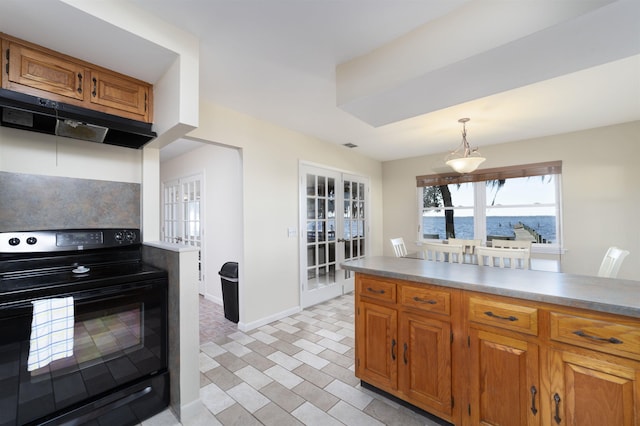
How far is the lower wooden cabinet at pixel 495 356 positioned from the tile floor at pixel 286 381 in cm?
21

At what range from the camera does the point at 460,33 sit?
1589 mm

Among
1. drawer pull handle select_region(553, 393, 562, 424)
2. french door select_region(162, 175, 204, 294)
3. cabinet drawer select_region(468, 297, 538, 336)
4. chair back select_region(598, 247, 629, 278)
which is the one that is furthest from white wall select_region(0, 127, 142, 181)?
chair back select_region(598, 247, 629, 278)

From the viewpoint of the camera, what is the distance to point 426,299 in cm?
168

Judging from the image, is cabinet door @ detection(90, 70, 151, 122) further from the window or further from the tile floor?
the window

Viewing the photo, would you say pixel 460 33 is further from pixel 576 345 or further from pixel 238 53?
pixel 576 345

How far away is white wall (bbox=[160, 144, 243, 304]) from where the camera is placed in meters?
3.93

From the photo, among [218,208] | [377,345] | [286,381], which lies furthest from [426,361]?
[218,208]

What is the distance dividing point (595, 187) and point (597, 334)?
3643mm

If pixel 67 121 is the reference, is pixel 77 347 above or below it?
below

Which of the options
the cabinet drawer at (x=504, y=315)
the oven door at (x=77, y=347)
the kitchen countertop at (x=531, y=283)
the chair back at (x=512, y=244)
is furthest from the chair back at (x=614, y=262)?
the oven door at (x=77, y=347)

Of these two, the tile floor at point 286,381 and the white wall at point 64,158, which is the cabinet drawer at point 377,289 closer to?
the tile floor at point 286,381

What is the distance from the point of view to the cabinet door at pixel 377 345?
184 centimetres

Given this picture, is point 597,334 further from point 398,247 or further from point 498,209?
point 498,209

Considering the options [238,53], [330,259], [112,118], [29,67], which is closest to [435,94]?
[238,53]
